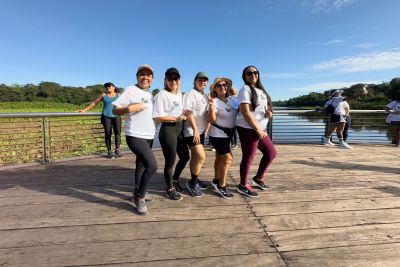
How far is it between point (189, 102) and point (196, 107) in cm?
12

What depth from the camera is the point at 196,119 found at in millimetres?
3094

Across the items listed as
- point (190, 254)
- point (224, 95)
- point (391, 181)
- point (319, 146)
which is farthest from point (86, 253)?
point (319, 146)

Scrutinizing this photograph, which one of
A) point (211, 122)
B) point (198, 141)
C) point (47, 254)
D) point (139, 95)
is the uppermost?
point (139, 95)

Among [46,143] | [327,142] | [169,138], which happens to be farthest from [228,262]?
[327,142]

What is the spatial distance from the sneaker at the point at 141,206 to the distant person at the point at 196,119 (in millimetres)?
683

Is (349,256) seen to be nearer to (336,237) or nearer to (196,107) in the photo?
(336,237)

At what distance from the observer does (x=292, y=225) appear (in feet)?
7.93

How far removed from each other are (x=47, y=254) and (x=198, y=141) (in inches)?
70.2

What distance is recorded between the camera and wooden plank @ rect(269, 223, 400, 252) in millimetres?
2082

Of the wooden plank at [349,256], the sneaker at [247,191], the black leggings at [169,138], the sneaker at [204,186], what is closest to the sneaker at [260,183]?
the sneaker at [247,191]

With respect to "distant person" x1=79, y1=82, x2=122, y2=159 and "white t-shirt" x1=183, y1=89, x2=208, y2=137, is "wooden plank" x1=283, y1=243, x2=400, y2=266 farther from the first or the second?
"distant person" x1=79, y1=82, x2=122, y2=159

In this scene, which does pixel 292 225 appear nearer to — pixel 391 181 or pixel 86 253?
pixel 86 253

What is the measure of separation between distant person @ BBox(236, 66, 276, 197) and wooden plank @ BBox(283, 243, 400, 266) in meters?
1.22

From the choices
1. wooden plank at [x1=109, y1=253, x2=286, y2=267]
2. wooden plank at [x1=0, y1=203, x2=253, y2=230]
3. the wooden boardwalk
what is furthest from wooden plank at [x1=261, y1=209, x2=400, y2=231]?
wooden plank at [x1=109, y1=253, x2=286, y2=267]
